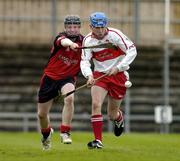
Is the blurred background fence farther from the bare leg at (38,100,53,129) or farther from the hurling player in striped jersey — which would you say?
the hurling player in striped jersey

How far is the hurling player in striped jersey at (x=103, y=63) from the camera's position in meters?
18.0

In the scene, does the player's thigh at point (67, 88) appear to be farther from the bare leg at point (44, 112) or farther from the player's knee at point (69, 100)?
the bare leg at point (44, 112)

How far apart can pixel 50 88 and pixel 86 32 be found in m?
16.6

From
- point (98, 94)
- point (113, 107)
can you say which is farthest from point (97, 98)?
point (113, 107)

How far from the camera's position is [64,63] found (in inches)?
750

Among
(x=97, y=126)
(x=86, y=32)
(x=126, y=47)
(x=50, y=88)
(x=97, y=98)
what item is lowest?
(x=97, y=126)

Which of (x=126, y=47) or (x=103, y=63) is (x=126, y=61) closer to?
(x=126, y=47)

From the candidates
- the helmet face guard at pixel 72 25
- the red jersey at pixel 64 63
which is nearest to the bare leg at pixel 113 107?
the red jersey at pixel 64 63

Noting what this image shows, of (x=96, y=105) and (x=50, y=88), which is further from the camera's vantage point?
(x=50, y=88)

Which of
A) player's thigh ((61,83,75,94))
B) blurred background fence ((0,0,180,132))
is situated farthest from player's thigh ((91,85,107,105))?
blurred background fence ((0,0,180,132))

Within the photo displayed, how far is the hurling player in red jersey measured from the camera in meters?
18.8

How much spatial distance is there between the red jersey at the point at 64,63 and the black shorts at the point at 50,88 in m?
0.08

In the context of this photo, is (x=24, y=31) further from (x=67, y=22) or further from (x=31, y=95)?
(x=67, y=22)

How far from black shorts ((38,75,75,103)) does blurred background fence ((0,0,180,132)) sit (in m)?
14.4
